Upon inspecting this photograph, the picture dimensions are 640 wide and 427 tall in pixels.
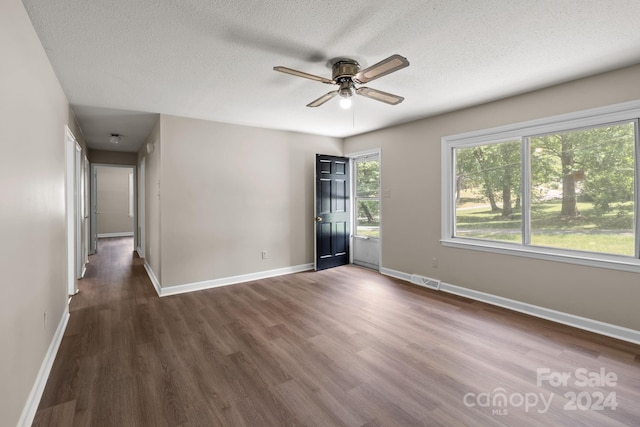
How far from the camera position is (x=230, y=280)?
452 centimetres

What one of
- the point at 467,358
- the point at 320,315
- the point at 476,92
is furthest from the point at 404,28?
the point at 320,315

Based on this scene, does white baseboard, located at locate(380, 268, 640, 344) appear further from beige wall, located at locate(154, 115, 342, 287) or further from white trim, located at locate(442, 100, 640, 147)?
beige wall, located at locate(154, 115, 342, 287)

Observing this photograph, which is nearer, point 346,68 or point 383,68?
point 383,68

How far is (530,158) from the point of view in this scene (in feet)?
11.0

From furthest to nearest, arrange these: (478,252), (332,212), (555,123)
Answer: (332,212)
(478,252)
(555,123)

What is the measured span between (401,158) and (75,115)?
4.74 m

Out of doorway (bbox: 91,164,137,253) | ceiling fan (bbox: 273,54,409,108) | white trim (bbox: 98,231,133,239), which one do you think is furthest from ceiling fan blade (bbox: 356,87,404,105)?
white trim (bbox: 98,231,133,239)

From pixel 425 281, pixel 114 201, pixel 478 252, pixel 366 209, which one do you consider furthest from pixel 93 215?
pixel 478 252

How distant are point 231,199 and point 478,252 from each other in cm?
357

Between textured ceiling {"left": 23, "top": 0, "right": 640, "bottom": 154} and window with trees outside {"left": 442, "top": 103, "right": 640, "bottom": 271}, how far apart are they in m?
0.56

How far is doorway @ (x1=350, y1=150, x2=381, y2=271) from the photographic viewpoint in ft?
17.7

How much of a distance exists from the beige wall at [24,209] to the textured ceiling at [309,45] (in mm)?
319

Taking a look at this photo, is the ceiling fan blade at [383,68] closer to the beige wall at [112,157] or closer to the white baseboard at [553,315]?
the white baseboard at [553,315]

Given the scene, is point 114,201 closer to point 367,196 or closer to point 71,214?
point 71,214
